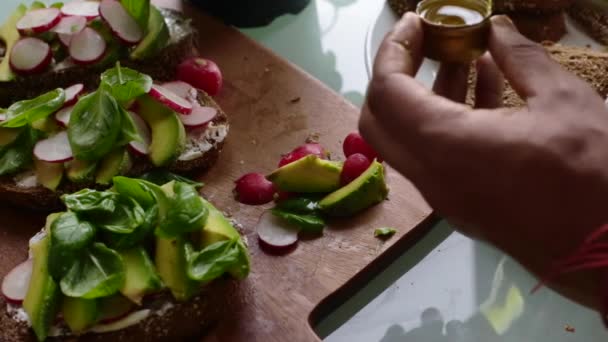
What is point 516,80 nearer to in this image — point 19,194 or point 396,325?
point 396,325

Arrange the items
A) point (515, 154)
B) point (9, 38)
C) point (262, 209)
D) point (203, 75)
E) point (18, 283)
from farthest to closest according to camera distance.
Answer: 1. point (9, 38)
2. point (203, 75)
3. point (262, 209)
4. point (18, 283)
5. point (515, 154)

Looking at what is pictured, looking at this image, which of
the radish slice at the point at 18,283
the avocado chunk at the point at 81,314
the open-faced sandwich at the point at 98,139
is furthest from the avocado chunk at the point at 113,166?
the avocado chunk at the point at 81,314

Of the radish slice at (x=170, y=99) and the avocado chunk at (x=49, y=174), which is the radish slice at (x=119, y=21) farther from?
the avocado chunk at (x=49, y=174)

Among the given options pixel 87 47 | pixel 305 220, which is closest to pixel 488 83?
pixel 305 220

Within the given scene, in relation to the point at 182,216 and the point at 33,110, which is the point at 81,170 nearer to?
the point at 33,110

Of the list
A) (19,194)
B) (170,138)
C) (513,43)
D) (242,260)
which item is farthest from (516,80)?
(19,194)

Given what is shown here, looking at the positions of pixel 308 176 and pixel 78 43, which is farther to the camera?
pixel 78 43
